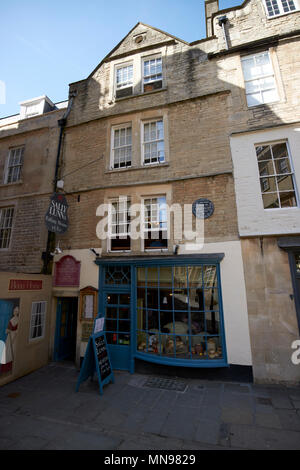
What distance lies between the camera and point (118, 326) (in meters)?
7.36

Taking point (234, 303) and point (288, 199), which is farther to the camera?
point (288, 199)

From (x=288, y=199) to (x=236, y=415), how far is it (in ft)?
19.8

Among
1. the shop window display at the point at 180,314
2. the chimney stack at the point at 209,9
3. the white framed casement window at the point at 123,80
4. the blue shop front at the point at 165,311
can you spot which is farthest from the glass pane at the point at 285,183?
the chimney stack at the point at 209,9

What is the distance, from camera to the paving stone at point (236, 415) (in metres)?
4.32

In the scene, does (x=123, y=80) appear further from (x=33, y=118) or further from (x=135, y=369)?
(x=135, y=369)

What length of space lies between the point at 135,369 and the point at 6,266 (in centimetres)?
677

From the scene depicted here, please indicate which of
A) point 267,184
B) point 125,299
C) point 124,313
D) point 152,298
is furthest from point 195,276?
point 267,184

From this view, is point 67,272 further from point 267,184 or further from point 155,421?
point 267,184

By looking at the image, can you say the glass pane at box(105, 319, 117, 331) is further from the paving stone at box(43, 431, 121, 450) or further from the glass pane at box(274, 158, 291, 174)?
the glass pane at box(274, 158, 291, 174)

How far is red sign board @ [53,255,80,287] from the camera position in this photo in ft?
26.6

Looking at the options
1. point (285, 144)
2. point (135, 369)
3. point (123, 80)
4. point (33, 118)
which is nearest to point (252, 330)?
point (135, 369)

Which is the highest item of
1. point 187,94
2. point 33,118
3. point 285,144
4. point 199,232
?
point 33,118

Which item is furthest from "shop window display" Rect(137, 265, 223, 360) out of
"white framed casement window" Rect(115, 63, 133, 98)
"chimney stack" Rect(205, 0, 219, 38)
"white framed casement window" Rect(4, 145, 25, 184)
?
"chimney stack" Rect(205, 0, 219, 38)

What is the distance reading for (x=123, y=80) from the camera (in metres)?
9.82
